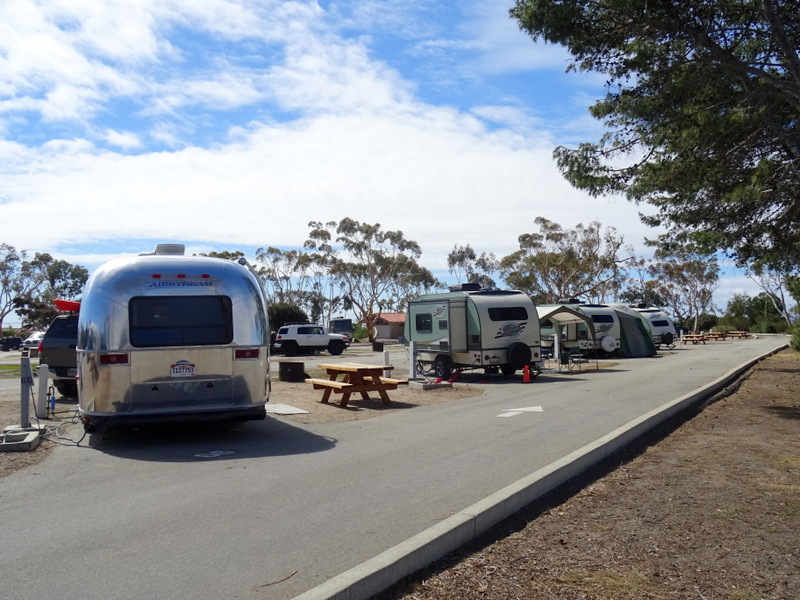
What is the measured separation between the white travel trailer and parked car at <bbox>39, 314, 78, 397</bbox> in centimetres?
1030

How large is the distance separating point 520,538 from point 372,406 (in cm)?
888

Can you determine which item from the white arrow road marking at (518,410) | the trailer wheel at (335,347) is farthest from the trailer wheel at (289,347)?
the white arrow road marking at (518,410)

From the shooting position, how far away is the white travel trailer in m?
20.5

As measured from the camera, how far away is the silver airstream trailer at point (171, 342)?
Result: 30.0 feet

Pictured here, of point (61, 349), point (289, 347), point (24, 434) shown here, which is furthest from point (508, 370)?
point (289, 347)

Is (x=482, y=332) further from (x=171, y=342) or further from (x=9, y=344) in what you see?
(x=9, y=344)

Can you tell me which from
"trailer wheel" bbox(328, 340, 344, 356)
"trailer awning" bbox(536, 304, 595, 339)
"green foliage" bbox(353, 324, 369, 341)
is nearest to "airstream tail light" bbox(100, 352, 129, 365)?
"trailer awning" bbox(536, 304, 595, 339)

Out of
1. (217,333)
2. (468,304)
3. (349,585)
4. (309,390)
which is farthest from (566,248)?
(349,585)

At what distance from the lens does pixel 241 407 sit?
970 cm

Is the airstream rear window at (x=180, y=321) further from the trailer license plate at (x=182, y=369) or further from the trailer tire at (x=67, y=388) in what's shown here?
the trailer tire at (x=67, y=388)

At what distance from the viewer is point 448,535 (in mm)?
4938

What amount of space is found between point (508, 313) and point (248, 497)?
15151 millimetres

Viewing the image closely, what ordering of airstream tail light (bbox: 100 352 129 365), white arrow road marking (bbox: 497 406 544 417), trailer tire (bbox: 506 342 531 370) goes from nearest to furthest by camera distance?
airstream tail light (bbox: 100 352 129 365)
white arrow road marking (bbox: 497 406 544 417)
trailer tire (bbox: 506 342 531 370)

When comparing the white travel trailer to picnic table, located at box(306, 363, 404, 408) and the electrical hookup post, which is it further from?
the electrical hookup post
